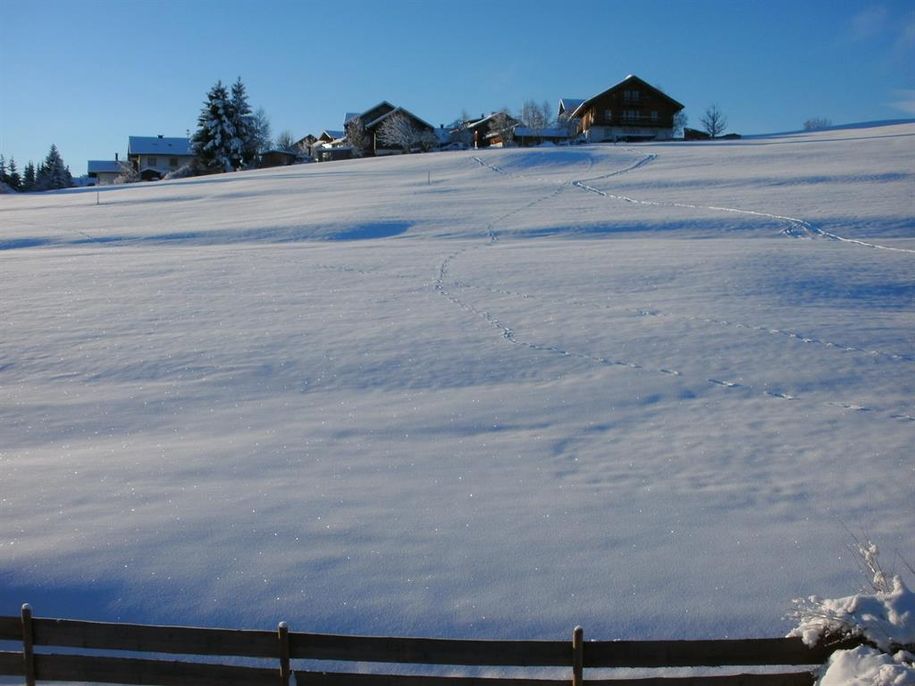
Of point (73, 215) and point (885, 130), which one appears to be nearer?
point (73, 215)

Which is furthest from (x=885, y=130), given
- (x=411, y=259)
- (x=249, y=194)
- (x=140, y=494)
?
(x=140, y=494)

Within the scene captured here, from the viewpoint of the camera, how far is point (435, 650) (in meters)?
4.18

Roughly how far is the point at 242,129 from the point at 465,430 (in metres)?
64.1

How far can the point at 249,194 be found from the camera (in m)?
38.3

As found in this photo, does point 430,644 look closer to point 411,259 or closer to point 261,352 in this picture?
point 261,352

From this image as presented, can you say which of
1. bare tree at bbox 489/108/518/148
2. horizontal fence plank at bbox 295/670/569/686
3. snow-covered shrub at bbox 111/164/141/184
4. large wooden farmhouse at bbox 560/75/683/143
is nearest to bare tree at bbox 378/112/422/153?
bare tree at bbox 489/108/518/148

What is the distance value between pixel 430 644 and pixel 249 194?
3671 centimetres

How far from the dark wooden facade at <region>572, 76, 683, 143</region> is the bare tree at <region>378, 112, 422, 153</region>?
1632 centimetres

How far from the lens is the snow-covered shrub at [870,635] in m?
3.55

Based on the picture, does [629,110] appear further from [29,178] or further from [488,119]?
[29,178]

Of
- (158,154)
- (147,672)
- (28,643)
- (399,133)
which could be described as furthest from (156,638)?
(158,154)

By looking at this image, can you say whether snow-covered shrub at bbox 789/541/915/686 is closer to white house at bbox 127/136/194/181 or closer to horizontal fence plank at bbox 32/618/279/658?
horizontal fence plank at bbox 32/618/279/658

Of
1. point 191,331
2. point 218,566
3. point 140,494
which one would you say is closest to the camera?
point 218,566

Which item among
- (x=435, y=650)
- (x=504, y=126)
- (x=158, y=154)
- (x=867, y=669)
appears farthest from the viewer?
(x=158, y=154)
